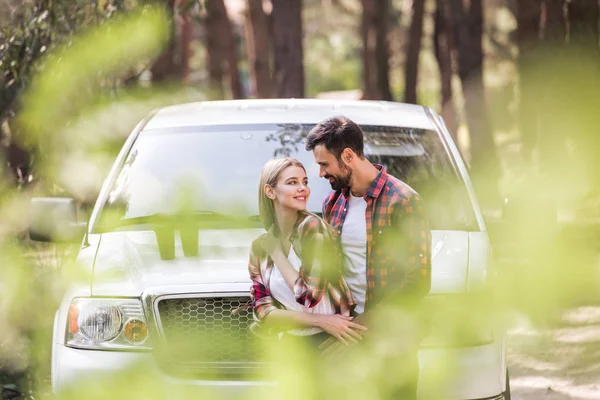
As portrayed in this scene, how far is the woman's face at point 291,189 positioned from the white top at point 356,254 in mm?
176

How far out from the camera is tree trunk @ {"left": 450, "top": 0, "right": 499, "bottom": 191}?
16906 mm

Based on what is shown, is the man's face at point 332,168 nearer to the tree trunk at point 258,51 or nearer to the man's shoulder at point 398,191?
the man's shoulder at point 398,191

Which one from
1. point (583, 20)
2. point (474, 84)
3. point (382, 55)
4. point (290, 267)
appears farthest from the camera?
point (382, 55)

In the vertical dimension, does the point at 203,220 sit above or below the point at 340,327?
above

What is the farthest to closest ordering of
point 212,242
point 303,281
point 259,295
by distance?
point 259,295 → point 303,281 → point 212,242

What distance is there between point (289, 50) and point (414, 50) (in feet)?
41.6

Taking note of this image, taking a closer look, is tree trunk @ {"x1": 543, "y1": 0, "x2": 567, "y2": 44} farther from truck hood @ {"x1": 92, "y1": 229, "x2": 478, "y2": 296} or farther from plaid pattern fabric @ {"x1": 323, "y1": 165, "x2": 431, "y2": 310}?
plaid pattern fabric @ {"x1": 323, "y1": 165, "x2": 431, "y2": 310}

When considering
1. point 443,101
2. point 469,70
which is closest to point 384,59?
point 443,101

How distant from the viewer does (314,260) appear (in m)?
1.62

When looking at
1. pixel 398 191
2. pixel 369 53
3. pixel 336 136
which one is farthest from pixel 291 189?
pixel 369 53

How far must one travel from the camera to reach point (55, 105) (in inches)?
65.3

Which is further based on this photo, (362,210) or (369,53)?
(369,53)

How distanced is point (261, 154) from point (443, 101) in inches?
953

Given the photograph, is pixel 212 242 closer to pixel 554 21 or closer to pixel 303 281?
pixel 303 281
